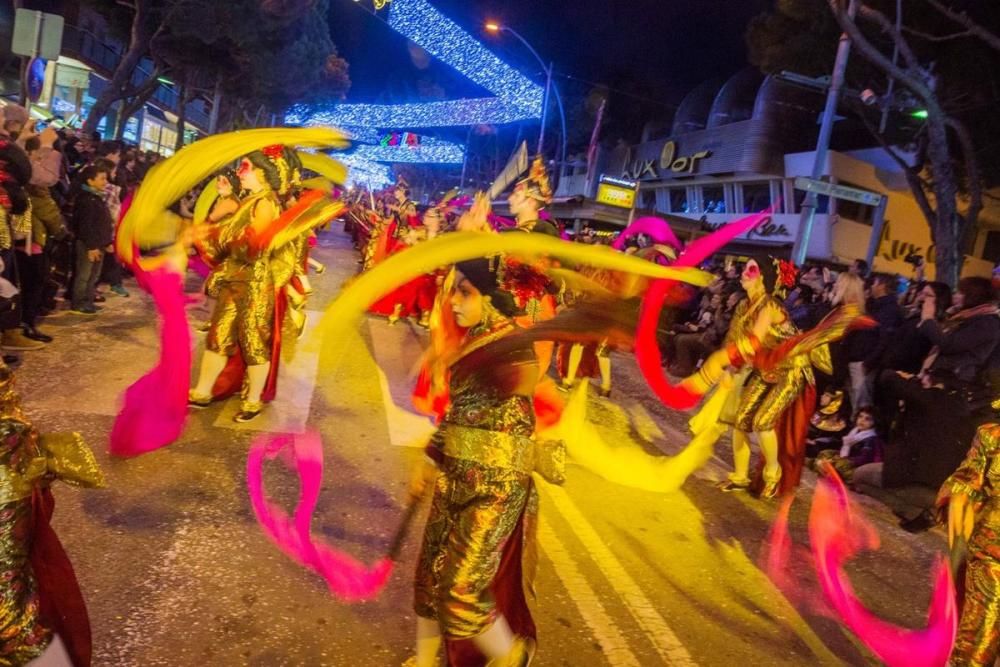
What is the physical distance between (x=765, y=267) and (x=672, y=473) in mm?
1841

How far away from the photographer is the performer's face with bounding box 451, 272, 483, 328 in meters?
2.88

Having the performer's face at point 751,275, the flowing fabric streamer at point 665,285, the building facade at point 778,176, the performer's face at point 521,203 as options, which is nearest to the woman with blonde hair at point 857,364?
the performer's face at point 751,275

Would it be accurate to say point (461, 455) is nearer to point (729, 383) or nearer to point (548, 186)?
point (548, 186)

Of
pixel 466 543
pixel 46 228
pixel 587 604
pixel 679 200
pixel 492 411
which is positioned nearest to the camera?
pixel 466 543

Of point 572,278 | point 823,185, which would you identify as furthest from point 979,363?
point 823,185

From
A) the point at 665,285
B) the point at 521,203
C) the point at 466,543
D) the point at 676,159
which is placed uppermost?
the point at 676,159

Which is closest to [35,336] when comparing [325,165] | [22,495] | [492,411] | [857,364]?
[325,165]

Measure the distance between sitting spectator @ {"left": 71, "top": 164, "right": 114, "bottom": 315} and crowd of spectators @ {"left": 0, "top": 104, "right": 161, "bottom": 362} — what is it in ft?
0.03

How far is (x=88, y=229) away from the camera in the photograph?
8656 millimetres

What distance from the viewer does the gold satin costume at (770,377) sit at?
19.0 feet

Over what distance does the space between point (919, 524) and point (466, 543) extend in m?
4.77

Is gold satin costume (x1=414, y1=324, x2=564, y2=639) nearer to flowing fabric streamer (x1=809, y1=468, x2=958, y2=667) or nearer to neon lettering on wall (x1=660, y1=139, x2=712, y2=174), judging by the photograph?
flowing fabric streamer (x1=809, y1=468, x2=958, y2=667)

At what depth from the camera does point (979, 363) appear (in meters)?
6.24

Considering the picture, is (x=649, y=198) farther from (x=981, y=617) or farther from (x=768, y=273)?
(x=981, y=617)
